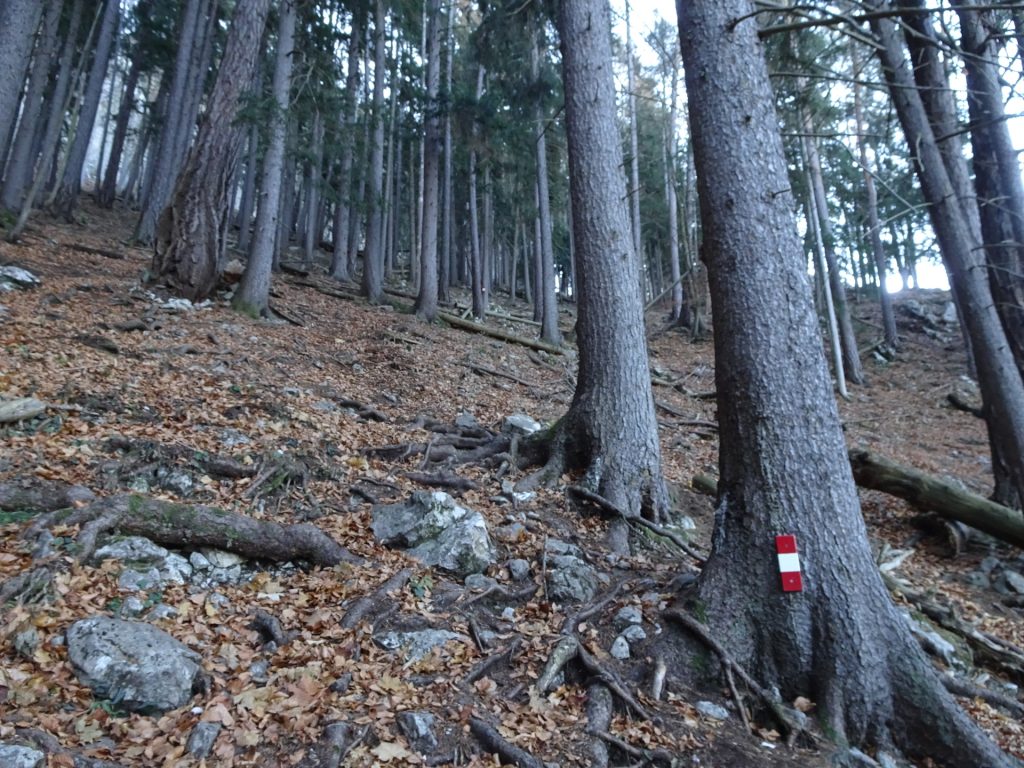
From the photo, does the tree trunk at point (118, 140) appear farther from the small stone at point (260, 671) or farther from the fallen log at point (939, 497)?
the fallen log at point (939, 497)

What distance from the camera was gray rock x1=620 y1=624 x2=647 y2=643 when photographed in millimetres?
3754

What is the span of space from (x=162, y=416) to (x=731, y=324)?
5374mm

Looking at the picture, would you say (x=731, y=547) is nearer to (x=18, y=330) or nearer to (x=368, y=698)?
(x=368, y=698)

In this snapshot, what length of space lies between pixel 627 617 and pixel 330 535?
7.81ft

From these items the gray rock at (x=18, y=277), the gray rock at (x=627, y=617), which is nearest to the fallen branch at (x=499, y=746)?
the gray rock at (x=627, y=617)

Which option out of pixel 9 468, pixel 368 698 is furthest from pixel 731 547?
pixel 9 468

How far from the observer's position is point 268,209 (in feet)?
37.2

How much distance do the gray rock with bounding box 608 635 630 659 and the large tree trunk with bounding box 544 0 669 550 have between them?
182cm

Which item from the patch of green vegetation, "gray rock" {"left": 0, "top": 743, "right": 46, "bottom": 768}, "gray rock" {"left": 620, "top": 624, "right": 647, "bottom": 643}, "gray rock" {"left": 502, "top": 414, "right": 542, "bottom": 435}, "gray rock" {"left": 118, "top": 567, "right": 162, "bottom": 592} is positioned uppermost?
"gray rock" {"left": 502, "top": 414, "right": 542, "bottom": 435}

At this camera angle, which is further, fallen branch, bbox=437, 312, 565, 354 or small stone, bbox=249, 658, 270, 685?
fallen branch, bbox=437, 312, 565, 354

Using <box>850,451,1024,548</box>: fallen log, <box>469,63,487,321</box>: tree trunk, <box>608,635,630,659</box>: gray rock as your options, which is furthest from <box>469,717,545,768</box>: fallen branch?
<box>469,63,487,321</box>: tree trunk

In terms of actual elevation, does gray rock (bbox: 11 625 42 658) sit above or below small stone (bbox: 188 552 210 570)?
below

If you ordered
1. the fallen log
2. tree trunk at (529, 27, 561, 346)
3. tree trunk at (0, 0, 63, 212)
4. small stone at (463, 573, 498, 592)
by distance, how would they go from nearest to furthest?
small stone at (463, 573, 498, 592), the fallen log, tree trunk at (0, 0, 63, 212), tree trunk at (529, 27, 561, 346)

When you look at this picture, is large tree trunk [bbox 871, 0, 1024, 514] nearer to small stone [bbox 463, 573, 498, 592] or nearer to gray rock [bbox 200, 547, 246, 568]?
small stone [bbox 463, 573, 498, 592]
